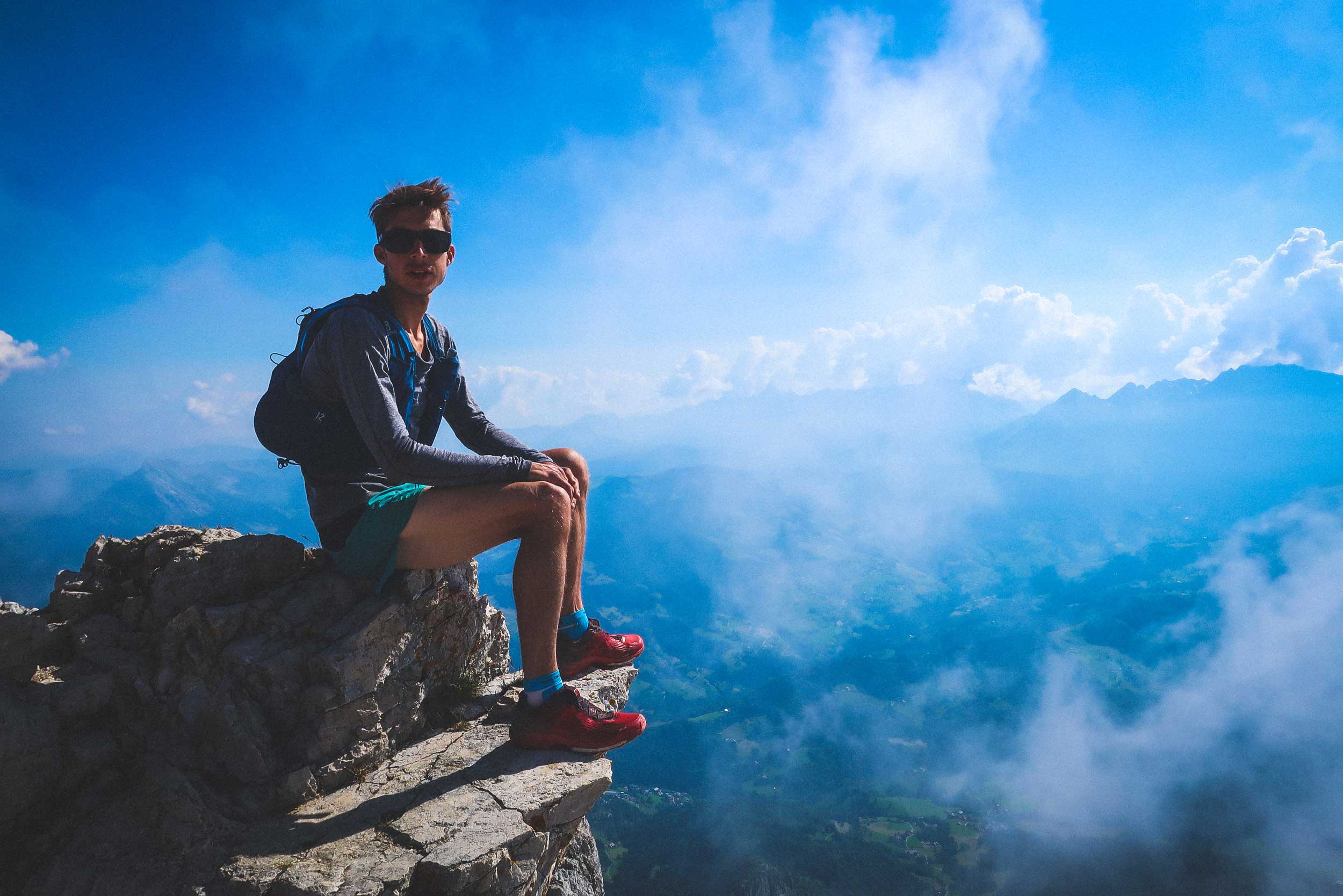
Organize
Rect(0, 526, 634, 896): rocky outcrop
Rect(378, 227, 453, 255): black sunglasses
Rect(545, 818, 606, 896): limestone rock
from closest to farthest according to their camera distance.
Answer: Rect(0, 526, 634, 896): rocky outcrop → Rect(378, 227, 453, 255): black sunglasses → Rect(545, 818, 606, 896): limestone rock

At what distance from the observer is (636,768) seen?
490ft

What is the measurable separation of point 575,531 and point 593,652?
1560mm

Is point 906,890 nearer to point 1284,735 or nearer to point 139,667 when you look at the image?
point 139,667

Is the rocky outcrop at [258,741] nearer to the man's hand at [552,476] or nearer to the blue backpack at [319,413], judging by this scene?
the blue backpack at [319,413]

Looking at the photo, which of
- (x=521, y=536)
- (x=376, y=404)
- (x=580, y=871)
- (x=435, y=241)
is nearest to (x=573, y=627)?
(x=521, y=536)

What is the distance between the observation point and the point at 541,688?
5.31 metres

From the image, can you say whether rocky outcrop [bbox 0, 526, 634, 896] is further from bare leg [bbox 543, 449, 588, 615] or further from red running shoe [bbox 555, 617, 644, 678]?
bare leg [bbox 543, 449, 588, 615]

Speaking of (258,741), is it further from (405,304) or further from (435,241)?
(435,241)

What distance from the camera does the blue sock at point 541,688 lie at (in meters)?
5.27

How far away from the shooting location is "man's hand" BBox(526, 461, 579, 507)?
5242mm

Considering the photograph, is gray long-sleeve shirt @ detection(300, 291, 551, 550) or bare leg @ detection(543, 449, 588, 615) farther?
bare leg @ detection(543, 449, 588, 615)

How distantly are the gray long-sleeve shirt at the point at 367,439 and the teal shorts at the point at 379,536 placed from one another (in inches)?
4.1

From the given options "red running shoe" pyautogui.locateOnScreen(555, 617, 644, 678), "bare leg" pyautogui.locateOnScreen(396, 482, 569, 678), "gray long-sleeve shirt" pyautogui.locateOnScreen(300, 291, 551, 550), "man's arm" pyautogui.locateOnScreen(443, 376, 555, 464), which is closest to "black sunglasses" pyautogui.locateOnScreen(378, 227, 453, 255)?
"gray long-sleeve shirt" pyautogui.locateOnScreen(300, 291, 551, 550)

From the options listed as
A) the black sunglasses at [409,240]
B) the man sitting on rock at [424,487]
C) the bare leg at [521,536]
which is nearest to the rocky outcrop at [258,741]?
the man sitting on rock at [424,487]
